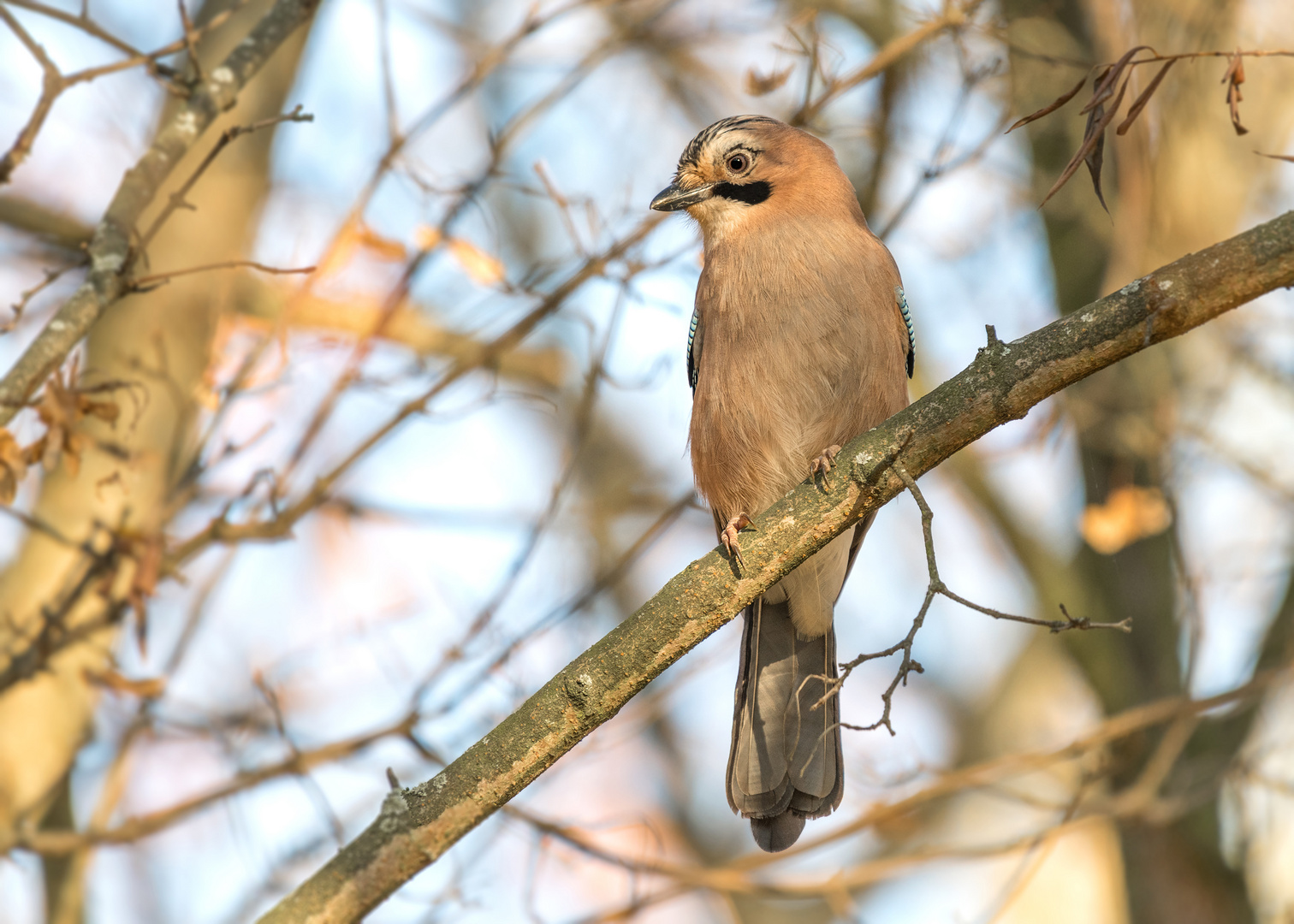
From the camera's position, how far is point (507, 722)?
312 cm

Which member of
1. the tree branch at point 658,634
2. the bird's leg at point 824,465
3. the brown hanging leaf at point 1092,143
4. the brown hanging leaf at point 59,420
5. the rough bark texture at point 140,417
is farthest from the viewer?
the rough bark texture at point 140,417

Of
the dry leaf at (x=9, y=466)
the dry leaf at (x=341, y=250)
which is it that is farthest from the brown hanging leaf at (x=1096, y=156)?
the dry leaf at (x=9, y=466)

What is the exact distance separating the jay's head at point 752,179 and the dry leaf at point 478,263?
668 millimetres

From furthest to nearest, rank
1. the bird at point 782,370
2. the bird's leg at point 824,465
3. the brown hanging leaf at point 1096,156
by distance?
the bird at point 782,370, the bird's leg at point 824,465, the brown hanging leaf at point 1096,156

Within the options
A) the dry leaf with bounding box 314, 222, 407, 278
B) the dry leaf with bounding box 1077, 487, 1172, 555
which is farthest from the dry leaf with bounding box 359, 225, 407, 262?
the dry leaf with bounding box 1077, 487, 1172, 555

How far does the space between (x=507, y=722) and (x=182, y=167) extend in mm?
3533

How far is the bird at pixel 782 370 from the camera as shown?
14.0 feet

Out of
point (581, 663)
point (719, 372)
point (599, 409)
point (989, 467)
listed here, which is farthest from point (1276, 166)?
point (581, 663)

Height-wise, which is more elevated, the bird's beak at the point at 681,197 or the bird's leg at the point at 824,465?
the bird's beak at the point at 681,197

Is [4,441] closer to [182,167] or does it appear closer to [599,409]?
[182,167]

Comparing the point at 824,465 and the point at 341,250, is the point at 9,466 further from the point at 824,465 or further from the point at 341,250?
the point at 824,465

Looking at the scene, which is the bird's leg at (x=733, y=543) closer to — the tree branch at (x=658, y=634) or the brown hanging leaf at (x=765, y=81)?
the tree branch at (x=658, y=634)

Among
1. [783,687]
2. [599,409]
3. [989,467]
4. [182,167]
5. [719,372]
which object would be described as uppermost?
[599,409]

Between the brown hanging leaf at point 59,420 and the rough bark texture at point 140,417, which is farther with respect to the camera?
the rough bark texture at point 140,417
